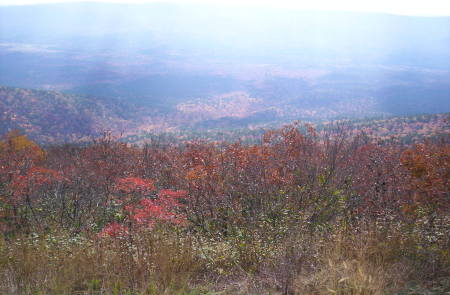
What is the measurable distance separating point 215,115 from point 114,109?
31.3 metres

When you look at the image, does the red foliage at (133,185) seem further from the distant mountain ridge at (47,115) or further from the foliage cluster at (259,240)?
→ the distant mountain ridge at (47,115)

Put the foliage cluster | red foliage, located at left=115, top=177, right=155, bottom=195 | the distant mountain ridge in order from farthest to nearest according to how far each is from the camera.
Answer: the distant mountain ridge, red foliage, located at left=115, top=177, right=155, bottom=195, the foliage cluster

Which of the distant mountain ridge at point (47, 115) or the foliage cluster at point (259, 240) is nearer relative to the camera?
the foliage cluster at point (259, 240)

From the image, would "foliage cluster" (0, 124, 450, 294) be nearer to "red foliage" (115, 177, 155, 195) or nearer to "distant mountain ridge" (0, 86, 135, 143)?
"red foliage" (115, 177, 155, 195)

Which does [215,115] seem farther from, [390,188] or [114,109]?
[390,188]

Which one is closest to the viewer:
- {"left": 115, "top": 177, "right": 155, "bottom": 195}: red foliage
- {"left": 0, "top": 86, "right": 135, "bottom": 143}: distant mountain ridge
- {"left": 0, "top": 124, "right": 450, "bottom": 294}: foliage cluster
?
{"left": 0, "top": 124, "right": 450, "bottom": 294}: foliage cluster

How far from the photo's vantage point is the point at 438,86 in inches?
6437

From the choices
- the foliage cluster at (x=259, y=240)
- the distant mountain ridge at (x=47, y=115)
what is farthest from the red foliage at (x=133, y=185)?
the distant mountain ridge at (x=47, y=115)

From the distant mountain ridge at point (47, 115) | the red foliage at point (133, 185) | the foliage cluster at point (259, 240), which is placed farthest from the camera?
the distant mountain ridge at point (47, 115)

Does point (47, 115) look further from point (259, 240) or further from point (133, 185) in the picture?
point (259, 240)

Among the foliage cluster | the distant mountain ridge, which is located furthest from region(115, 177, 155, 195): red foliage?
the distant mountain ridge

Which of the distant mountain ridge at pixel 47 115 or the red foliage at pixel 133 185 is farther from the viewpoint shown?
the distant mountain ridge at pixel 47 115

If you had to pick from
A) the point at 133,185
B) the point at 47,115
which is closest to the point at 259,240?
the point at 133,185

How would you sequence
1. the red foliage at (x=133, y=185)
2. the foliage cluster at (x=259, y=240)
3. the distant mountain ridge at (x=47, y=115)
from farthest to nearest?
1. the distant mountain ridge at (x=47, y=115)
2. the red foliage at (x=133, y=185)
3. the foliage cluster at (x=259, y=240)
